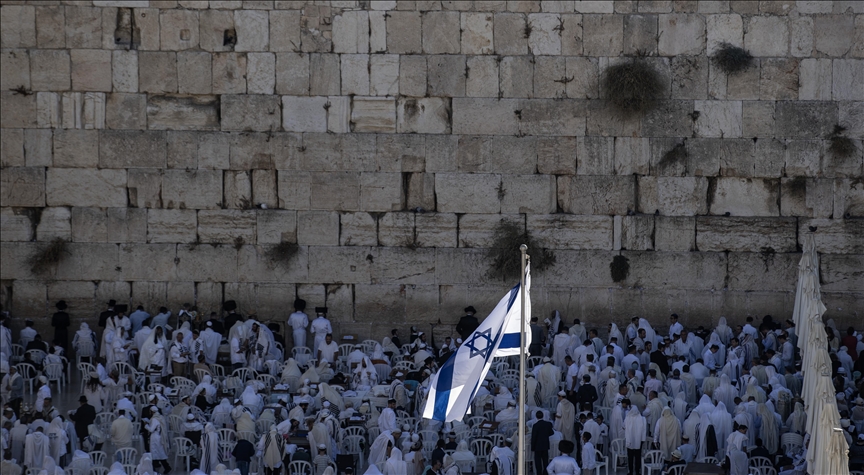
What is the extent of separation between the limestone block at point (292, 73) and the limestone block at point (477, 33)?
2797 mm

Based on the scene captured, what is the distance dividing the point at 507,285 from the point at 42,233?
8.26 m

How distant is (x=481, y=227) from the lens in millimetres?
22172

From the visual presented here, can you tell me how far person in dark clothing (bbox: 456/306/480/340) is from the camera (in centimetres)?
2178

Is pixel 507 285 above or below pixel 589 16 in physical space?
below

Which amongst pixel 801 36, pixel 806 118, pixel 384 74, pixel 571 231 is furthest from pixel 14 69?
pixel 806 118

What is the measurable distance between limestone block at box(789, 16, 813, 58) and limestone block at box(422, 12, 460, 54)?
5738mm

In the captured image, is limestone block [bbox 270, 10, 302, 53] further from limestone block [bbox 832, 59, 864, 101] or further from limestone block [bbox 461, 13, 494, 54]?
limestone block [bbox 832, 59, 864, 101]

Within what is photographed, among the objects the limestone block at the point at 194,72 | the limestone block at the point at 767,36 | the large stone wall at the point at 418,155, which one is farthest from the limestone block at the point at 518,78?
the limestone block at the point at 194,72

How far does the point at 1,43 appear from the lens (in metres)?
22.2

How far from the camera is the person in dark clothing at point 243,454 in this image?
54.5 feet

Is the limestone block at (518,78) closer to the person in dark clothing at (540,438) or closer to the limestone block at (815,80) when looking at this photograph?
the limestone block at (815,80)

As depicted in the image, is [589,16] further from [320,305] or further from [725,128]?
[320,305]

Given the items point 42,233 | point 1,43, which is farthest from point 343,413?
point 1,43

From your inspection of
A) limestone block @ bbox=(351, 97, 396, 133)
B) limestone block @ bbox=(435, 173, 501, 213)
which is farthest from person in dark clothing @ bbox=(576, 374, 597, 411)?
limestone block @ bbox=(351, 97, 396, 133)
